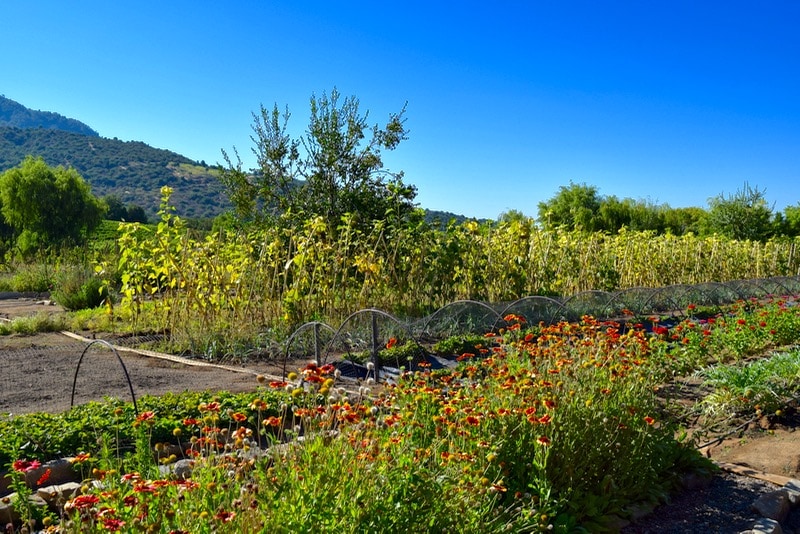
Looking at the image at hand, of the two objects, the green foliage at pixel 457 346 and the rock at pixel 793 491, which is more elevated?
the green foliage at pixel 457 346

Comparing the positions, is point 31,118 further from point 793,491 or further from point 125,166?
point 793,491

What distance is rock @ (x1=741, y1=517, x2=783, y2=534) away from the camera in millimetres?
2777

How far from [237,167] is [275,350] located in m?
5.72

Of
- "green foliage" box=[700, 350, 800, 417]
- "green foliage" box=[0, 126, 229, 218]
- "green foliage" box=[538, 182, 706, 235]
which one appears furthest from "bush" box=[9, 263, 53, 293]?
"green foliage" box=[0, 126, 229, 218]

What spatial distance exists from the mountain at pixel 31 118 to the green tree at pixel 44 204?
394 ft

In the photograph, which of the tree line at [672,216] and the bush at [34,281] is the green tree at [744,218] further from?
the bush at [34,281]

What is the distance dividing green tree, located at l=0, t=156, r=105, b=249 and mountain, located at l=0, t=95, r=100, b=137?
120006mm

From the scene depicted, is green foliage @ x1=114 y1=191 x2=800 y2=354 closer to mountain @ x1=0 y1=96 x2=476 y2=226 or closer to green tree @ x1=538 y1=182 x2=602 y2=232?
green tree @ x1=538 y1=182 x2=602 y2=232

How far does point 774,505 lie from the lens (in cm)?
307

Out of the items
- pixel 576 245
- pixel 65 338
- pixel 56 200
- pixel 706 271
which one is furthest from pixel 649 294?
pixel 56 200

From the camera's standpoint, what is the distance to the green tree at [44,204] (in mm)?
23547

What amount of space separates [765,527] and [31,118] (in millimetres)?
155484

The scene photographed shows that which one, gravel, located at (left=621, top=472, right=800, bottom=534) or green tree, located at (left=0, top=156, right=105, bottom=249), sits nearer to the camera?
gravel, located at (left=621, top=472, right=800, bottom=534)

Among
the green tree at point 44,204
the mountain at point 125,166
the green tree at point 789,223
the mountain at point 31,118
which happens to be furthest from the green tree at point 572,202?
the mountain at point 31,118
